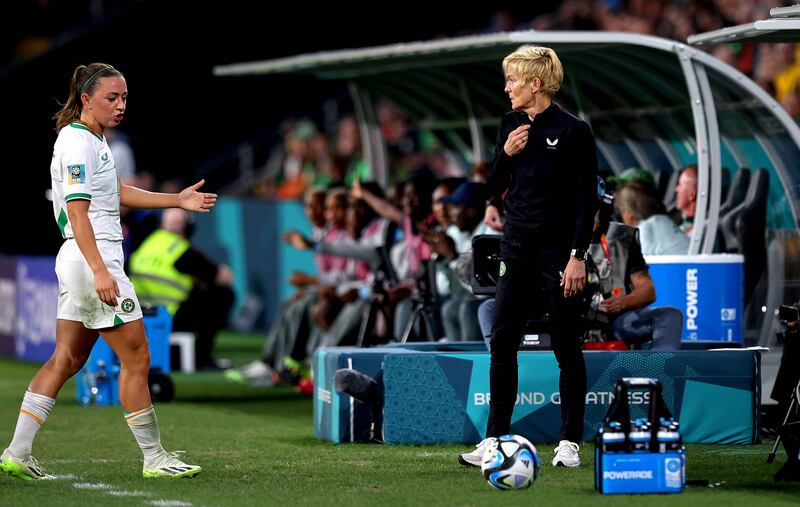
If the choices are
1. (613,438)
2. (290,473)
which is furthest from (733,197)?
(613,438)

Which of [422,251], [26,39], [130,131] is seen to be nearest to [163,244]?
[422,251]

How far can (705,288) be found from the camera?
1020 centimetres

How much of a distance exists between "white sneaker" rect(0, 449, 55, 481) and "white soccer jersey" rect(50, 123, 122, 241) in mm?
1108

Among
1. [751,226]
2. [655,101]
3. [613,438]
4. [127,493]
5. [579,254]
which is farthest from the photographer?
[655,101]

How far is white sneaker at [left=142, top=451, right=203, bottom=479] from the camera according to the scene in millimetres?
7484

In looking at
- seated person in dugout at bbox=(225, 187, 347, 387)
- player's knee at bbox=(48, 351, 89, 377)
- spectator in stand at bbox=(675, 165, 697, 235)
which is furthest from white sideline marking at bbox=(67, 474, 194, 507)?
seated person in dugout at bbox=(225, 187, 347, 387)

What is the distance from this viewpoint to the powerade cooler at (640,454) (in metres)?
6.69

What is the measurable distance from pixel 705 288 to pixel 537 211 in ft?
9.89

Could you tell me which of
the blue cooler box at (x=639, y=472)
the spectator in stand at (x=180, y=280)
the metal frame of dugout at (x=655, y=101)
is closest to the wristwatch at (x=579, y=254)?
the blue cooler box at (x=639, y=472)

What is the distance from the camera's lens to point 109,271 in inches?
286

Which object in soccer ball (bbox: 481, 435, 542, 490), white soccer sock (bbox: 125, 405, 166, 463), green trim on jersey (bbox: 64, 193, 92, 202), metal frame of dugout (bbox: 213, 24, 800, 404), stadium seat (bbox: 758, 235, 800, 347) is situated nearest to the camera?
soccer ball (bbox: 481, 435, 542, 490)

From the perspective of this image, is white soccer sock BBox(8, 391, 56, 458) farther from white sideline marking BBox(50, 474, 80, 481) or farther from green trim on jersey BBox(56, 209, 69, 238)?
green trim on jersey BBox(56, 209, 69, 238)

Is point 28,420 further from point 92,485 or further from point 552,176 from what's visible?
point 552,176

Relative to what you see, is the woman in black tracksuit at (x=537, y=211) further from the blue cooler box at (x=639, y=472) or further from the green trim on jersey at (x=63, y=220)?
the green trim on jersey at (x=63, y=220)
